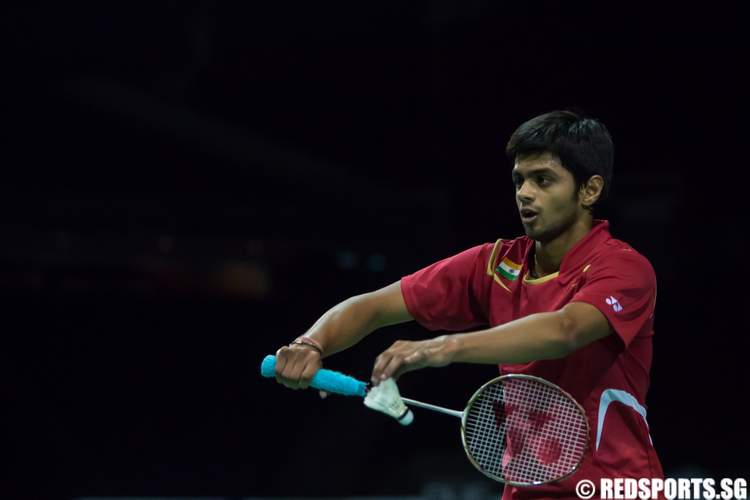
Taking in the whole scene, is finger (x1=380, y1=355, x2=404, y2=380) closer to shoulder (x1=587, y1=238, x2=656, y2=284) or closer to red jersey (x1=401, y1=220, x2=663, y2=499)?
red jersey (x1=401, y1=220, x2=663, y2=499)

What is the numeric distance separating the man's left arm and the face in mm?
332

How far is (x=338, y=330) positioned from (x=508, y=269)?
0.49 metres

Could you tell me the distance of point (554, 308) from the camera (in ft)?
8.75

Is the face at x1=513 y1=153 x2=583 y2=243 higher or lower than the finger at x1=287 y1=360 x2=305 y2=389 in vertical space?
higher

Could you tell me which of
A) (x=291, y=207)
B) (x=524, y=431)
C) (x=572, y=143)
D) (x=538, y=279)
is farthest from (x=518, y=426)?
(x=291, y=207)

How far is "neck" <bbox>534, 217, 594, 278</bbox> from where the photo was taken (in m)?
2.75

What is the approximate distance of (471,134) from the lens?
7430 millimetres

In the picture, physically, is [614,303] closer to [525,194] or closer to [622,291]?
[622,291]

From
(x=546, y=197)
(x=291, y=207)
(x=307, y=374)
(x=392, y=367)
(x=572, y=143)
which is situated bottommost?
(x=392, y=367)

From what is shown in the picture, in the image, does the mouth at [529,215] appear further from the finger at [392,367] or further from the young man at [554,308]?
the finger at [392,367]

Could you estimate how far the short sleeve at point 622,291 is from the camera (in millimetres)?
2482

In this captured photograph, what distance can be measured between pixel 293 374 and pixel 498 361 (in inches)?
22.4

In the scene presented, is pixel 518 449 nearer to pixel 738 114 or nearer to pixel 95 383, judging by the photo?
pixel 95 383
